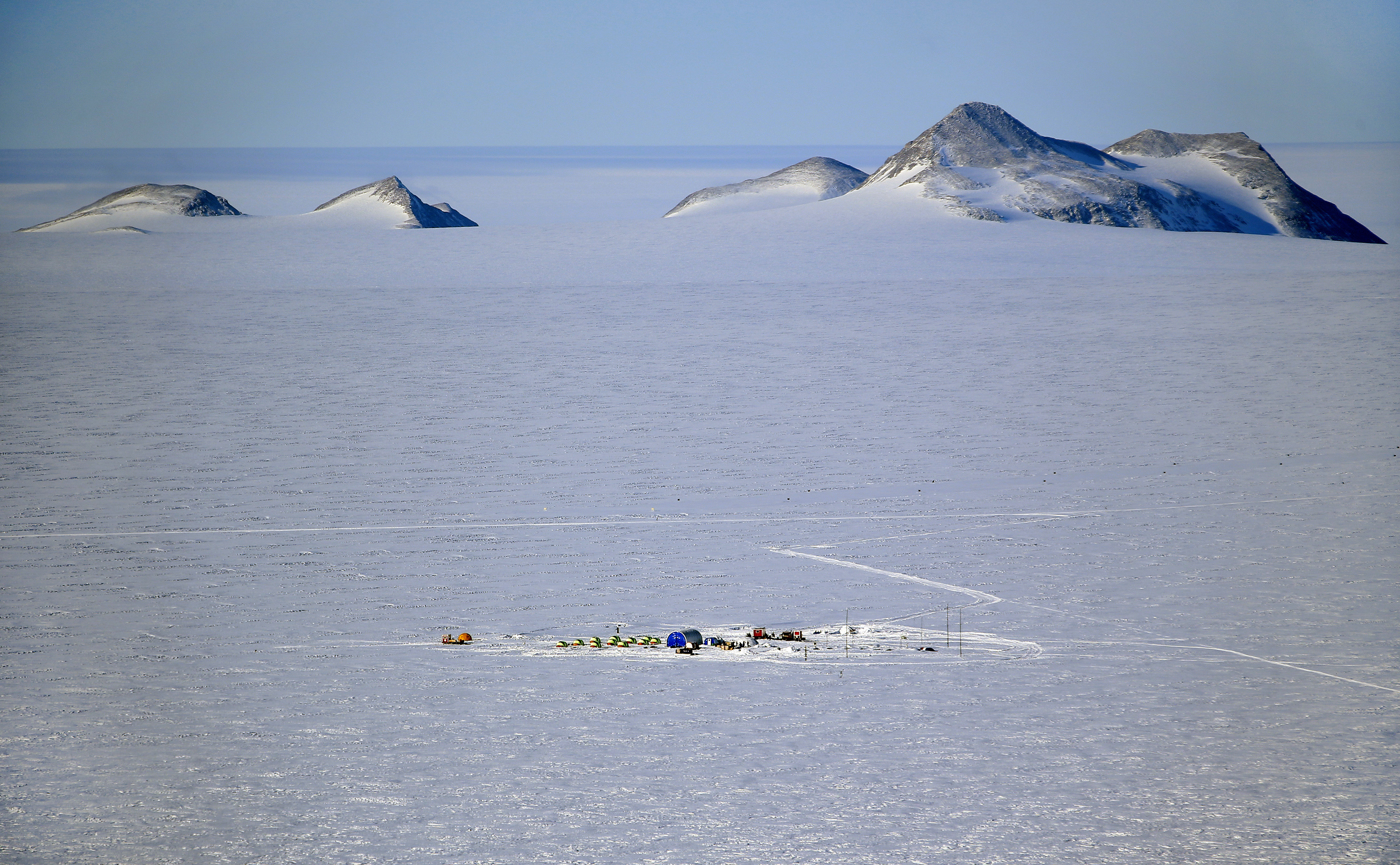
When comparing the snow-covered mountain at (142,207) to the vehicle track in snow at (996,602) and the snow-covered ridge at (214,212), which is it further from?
the vehicle track in snow at (996,602)

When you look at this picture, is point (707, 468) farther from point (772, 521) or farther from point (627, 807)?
point (627, 807)

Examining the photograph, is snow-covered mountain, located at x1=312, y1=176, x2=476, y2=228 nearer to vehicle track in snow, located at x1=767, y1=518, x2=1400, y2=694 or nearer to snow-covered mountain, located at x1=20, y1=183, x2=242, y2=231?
snow-covered mountain, located at x1=20, y1=183, x2=242, y2=231

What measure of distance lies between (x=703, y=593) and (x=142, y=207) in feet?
119

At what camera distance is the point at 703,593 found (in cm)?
738

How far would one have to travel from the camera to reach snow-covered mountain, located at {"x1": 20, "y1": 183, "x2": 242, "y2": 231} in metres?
35.7

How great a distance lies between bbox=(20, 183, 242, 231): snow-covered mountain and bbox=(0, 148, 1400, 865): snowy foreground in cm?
1899

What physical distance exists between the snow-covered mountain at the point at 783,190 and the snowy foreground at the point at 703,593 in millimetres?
27290

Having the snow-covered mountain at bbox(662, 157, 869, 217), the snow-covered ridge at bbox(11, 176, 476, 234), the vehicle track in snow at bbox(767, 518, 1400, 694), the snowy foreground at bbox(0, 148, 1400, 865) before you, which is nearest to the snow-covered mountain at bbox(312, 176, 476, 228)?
the snow-covered ridge at bbox(11, 176, 476, 234)

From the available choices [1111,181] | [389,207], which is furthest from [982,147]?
[389,207]

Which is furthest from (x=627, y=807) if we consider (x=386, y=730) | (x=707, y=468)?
(x=707, y=468)

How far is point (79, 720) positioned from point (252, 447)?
21.6 ft

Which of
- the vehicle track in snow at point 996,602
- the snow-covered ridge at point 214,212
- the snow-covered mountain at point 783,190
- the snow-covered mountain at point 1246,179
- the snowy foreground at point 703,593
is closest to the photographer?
the snowy foreground at point 703,593

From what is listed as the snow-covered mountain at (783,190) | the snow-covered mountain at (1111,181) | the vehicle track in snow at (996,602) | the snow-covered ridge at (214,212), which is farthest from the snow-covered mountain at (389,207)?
the vehicle track in snow at (996,602)

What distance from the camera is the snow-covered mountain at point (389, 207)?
40812 millimetres
